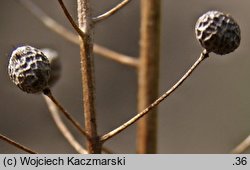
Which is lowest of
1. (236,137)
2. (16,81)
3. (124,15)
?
(236,137)

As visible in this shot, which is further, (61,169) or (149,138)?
(149,138)

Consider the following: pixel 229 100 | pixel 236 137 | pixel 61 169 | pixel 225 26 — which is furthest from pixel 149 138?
pixel 229 100

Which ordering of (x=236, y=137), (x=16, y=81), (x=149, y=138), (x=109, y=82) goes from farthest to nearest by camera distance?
(x=109, y=82)
(x=236, y=137)
(x=149, y=138)
(x=16, y=81)

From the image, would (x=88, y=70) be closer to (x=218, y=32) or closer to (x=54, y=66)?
(x=218, y=32)

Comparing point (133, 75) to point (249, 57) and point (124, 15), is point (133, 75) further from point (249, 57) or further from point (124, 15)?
point (249, 57)

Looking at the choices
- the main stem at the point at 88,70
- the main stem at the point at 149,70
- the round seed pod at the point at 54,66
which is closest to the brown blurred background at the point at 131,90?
the main stem at the point at 149,70

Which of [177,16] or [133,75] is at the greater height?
[177,16]

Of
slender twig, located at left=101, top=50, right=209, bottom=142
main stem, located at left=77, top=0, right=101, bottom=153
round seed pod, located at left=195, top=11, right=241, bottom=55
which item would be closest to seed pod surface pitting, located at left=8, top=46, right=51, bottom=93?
main stem, located at left=77, top=0, right=101, bottom=153
